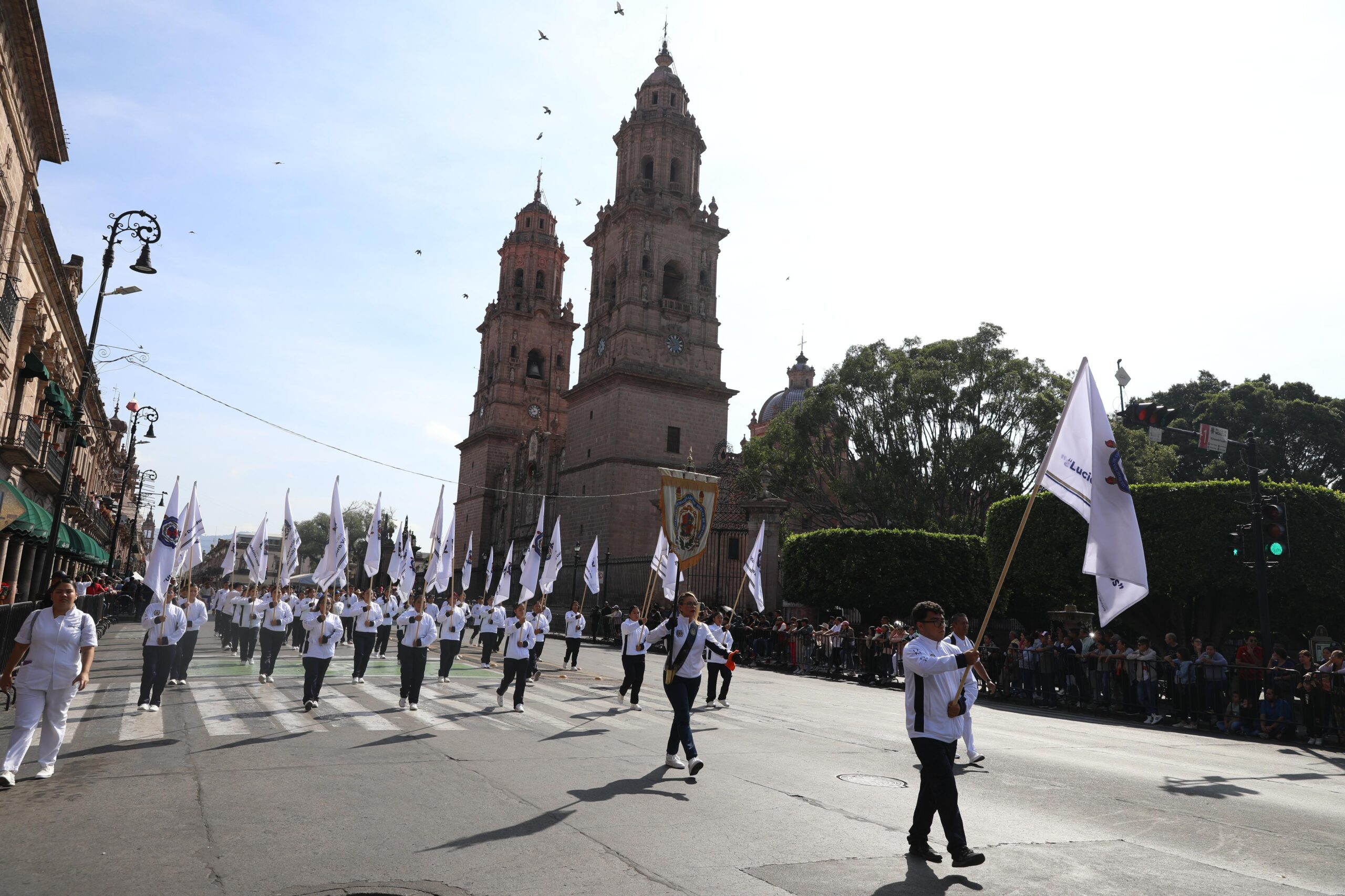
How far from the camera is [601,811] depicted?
295 inches

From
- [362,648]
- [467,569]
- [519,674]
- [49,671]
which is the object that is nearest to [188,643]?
[362,648]

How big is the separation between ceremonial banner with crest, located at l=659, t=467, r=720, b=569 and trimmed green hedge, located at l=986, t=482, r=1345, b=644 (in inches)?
433

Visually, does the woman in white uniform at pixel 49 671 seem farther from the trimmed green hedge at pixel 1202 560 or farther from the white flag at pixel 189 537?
the trimmed green hedge at pixel 1202 560

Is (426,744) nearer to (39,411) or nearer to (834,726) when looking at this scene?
(834,726)

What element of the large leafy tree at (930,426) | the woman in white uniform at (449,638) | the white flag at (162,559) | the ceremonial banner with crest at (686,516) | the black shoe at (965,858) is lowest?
the black shoe at (965,858)

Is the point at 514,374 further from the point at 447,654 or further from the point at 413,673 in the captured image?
the point at 413,673

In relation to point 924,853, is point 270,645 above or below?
above

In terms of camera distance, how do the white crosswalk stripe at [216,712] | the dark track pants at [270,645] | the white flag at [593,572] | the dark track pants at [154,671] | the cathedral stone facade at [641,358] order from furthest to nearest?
the cathedral stone facade at [641,358]
the white flag at [593,572]
the dark track pants at [270,645]
the dark track pants at [154,671]
the white crosswalk stripe at [216,712]

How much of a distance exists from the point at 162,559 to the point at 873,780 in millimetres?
11563

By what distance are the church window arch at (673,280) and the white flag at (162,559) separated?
127ft

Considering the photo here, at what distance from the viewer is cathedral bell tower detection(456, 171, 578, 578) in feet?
228

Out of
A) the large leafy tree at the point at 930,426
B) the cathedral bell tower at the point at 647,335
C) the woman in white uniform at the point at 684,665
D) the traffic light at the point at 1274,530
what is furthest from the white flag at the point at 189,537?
the cathedral bell tower at the point at 647,335

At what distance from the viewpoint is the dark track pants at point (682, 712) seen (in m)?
9.29

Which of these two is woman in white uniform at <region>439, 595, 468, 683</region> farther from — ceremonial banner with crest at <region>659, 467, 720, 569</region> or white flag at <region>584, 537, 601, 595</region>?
white flag at <region>584, 537, 601, 595</region>
